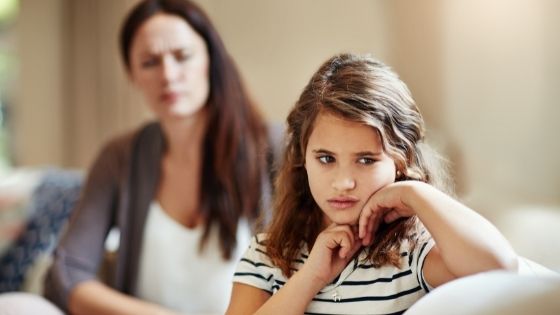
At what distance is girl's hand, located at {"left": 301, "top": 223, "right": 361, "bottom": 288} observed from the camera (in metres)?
0.87

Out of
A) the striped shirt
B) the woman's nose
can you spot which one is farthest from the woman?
the striped shirt

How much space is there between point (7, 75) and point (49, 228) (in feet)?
5.10

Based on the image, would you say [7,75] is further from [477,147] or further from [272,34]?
[477,147]

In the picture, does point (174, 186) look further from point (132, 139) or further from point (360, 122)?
point (360, 122)

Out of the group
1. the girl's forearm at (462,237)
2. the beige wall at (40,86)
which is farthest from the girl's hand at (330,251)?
the beige wall at (40,86)

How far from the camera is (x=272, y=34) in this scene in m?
1.96

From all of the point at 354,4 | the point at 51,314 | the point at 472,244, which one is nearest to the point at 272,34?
the point at 354,4

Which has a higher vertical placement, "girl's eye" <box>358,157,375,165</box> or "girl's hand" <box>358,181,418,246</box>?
"girl's eye" <box>358,157,375,165</box>

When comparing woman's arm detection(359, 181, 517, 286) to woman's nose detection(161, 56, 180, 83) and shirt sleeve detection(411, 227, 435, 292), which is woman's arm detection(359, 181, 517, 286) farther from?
woman's nose detection(161, 56, 180, 83)

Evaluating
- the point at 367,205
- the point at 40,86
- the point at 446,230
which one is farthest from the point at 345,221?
the point at 40,86

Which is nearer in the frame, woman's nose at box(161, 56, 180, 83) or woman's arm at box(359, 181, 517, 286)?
woman's arm at box(359, 181, 517, 286)

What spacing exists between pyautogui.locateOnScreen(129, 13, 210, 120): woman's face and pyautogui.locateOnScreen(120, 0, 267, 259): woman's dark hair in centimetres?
2

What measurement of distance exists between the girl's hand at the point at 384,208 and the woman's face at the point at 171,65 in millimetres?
696

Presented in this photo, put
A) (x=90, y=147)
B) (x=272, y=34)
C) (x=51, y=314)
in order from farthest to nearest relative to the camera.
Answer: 1. (x=90, y=147)
2. (x=272, y=34)
3. (x=51, y=314)
